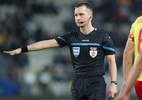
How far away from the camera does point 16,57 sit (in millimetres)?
16125

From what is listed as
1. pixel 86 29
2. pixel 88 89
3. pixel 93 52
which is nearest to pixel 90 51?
pixel 93 52

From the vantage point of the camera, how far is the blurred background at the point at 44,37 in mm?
15328

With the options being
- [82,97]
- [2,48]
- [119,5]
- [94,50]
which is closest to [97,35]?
[94,50]

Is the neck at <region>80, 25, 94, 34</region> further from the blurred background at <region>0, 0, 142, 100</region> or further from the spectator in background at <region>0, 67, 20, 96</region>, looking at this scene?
the spectator in background at <region>0, 67, 20, 96</region>

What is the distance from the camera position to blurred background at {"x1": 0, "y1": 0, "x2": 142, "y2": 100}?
15.3 meters

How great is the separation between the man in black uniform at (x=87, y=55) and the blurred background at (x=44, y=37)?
7.42 m

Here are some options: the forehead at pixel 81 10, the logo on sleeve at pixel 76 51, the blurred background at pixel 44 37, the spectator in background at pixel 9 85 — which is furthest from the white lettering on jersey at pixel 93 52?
the spectator in background at pixel 9 85

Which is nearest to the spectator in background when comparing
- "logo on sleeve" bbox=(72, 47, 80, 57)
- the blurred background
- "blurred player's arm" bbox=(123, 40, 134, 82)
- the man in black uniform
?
the blurred background

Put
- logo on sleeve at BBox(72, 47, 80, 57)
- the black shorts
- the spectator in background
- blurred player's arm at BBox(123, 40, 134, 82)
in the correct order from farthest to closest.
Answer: the spectator in background, logo on sleeve at BBox(72, 47, 80, 57), the black shorts, blurred player's arm at BBox(123, 40, 134, 82)

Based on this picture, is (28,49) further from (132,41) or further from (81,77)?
(132,41)

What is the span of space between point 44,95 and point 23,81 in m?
0.70

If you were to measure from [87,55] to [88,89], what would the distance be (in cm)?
47

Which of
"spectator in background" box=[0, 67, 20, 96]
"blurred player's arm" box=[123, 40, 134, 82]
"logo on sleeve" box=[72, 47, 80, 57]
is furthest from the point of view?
"spectator in background" box=[0, 67, 20, 96]

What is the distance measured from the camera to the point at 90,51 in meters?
7.66
